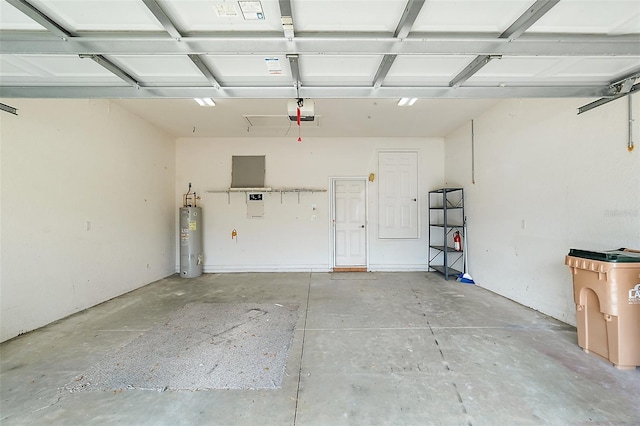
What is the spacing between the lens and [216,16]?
1.67 m

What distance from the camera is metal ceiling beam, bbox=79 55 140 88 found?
1955mm

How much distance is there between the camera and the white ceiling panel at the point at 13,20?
1.55 m

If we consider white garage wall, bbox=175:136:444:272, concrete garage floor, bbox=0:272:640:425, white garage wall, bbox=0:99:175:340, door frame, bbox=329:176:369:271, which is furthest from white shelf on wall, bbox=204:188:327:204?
concrete garage floor, bbox=0:272:640:425

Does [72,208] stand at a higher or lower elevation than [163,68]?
lower

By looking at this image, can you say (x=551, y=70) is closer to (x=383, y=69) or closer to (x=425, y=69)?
(x=425, y=69)

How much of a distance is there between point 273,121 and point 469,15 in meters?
3.78

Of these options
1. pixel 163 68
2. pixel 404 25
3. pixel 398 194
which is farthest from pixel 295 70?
pixel 398 194

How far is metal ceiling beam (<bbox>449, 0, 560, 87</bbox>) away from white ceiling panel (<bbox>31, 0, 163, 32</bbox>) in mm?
2333

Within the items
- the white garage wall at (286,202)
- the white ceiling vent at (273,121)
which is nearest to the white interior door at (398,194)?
the white garage wall at (286,202)

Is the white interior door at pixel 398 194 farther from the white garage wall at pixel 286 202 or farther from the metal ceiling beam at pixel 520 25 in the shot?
the metal ceiling beam at pixel 520 25

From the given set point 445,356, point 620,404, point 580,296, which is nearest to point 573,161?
point 580,296

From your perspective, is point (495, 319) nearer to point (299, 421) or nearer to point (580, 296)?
point (580, 296)

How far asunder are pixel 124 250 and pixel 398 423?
4.75 m

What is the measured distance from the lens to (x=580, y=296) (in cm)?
243
